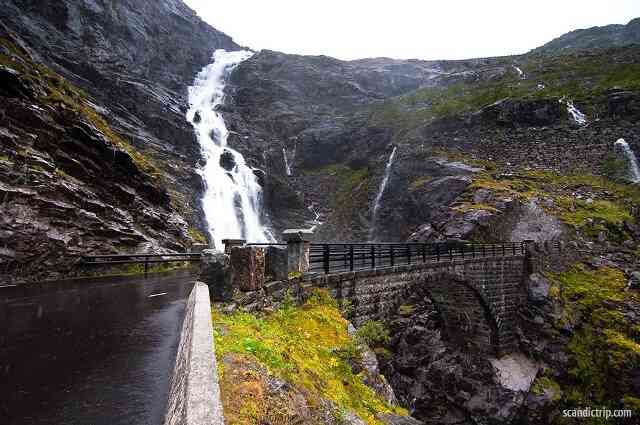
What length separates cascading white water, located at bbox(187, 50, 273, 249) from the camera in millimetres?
37781

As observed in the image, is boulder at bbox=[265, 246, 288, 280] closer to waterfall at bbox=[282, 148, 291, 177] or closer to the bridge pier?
the bridge pier

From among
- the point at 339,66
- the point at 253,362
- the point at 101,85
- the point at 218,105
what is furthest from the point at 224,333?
the point at 339,66

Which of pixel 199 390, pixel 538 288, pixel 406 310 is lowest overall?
pixel 406 310

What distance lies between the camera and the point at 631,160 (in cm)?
3116

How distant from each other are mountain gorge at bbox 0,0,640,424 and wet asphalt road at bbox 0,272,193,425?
299 inches

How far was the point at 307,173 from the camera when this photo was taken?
55938 mm

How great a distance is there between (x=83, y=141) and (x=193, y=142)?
82.0 ft

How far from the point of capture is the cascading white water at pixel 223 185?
37781 mm

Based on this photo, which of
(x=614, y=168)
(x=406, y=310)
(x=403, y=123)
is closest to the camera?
(x=406, y=310)

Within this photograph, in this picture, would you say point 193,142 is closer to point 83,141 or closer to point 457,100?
point 83,141

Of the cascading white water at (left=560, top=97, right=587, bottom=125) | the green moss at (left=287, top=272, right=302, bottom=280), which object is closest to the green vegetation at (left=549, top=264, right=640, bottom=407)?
the green moss at (left=287, top=272, right=302, bottom=280)

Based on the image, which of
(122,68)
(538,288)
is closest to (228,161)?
(122,68)

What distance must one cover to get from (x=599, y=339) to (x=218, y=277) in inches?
874

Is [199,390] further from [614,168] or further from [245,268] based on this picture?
[614,168]
